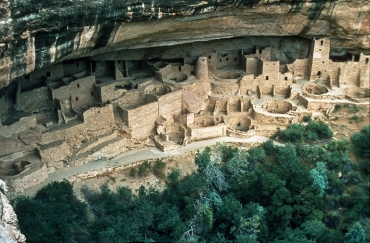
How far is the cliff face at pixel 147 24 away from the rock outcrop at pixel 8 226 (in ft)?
12.6

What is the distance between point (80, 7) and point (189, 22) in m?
4.04

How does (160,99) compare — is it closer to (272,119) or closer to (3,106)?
(272,119)

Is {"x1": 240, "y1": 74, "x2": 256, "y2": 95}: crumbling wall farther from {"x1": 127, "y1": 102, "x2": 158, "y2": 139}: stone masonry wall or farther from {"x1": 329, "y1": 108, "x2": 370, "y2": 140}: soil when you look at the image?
{"x1": 127, "y1": 102, "x2": 158, "y2": 139}: stone masonry wall

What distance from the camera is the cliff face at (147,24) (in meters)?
10.2

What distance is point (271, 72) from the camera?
1677 centimetres

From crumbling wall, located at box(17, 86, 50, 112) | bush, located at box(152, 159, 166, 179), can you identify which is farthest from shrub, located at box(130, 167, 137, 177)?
crumbling wall, located at box(17, 86, 50, 112)

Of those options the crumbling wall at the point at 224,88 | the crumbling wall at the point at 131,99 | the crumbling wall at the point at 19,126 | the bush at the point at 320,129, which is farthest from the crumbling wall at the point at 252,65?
the crumbling wall at the point at 19,126

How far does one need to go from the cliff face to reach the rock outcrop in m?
3.84

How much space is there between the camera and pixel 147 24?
13.1m

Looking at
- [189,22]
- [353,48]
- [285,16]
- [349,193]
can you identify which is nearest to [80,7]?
[189,22]

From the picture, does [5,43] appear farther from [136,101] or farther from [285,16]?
[285,16]

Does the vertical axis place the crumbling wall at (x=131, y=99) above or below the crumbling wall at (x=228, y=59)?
below

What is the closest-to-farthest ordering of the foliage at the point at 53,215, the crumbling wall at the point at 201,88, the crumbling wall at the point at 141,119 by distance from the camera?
the foliage at the point at 53,215
the crumbling wall at the point at 141,119
the crumbling wall at the point at 201,88

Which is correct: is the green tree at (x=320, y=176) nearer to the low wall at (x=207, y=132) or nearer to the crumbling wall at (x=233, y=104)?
the low wall at (x=207, y=132)
